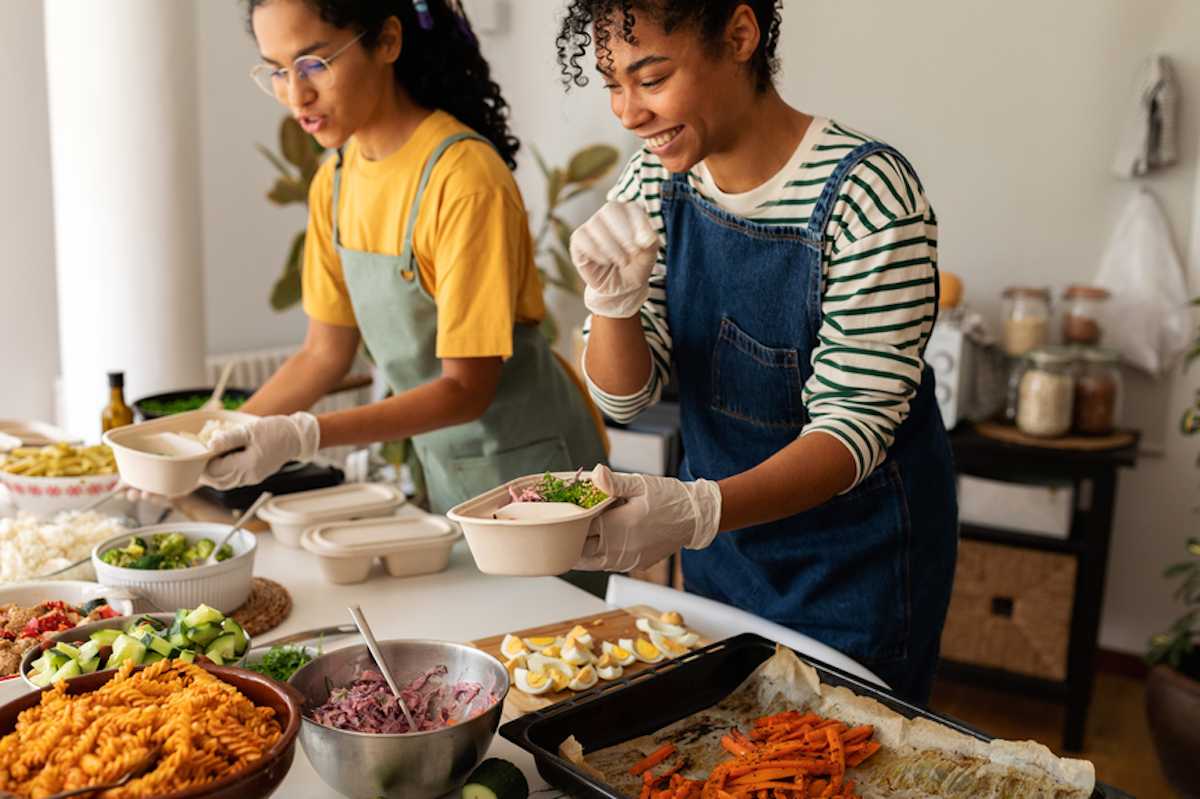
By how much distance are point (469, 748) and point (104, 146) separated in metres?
2.25

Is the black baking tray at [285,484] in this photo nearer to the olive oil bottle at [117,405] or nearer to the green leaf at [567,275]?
the olive oil bottle at [117,405]

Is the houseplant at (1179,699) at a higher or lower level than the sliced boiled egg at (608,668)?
lower

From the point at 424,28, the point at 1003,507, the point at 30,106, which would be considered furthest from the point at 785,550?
the point at 30,106

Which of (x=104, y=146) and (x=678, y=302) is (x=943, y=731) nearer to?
(x=678, y=302)

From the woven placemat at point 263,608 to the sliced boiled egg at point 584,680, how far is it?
0.48 metres

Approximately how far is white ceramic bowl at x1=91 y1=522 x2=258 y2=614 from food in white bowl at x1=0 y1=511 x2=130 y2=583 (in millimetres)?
141

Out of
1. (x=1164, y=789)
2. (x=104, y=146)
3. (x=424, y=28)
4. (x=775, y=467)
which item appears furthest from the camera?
(x=1164, y=789)

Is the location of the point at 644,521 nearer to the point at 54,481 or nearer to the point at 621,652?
the point at 621,652

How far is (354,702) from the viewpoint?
114 centimetres

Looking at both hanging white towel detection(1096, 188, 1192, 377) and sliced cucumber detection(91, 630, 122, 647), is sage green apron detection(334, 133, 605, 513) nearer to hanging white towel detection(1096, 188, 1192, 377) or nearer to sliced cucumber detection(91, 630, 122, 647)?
sliced cucumber detection(91, 630, 122, 647)

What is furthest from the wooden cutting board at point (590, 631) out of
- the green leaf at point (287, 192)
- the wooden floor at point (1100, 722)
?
the green leaf at point (287, 192)

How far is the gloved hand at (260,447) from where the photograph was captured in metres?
1.80

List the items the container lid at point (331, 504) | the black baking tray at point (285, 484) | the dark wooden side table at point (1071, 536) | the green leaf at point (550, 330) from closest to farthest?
the container lid at point (331, 504) < the black baking tray at point (285, 484) < the dark wooden side table at point (1071, 536) < the green leaf at point (550, 330)

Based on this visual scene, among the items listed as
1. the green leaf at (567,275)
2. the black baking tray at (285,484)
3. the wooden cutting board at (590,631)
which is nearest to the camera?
the wooden cutting board at (590,631)
